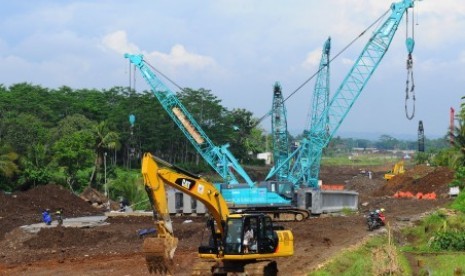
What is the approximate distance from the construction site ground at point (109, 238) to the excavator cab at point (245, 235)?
3.80m

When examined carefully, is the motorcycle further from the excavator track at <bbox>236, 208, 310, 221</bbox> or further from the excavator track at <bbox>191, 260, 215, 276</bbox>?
the excavator track at <bbox>191, 260, 215, 276</bbox>

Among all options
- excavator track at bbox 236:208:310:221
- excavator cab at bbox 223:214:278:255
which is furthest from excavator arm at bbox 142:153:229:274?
excavator track at bbox 236:208:310:221

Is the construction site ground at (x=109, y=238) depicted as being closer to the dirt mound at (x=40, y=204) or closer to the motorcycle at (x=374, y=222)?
the dirt mound at (x=40, y=204)

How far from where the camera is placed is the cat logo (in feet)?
63.3

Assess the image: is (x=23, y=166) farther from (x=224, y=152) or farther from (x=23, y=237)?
(x=23, y=237)

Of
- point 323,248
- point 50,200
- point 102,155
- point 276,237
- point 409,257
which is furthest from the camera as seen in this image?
point 102,155

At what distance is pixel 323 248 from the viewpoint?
29.0 metres

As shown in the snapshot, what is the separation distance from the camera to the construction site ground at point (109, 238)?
26.0 meters

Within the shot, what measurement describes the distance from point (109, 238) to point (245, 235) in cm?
1830

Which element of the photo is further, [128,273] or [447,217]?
[447,217]

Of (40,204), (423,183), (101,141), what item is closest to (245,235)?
(40,204)

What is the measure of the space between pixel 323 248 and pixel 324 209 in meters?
18.2

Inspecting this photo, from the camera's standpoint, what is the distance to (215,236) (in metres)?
19.7

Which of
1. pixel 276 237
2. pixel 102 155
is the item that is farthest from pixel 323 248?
pixel 102 155
